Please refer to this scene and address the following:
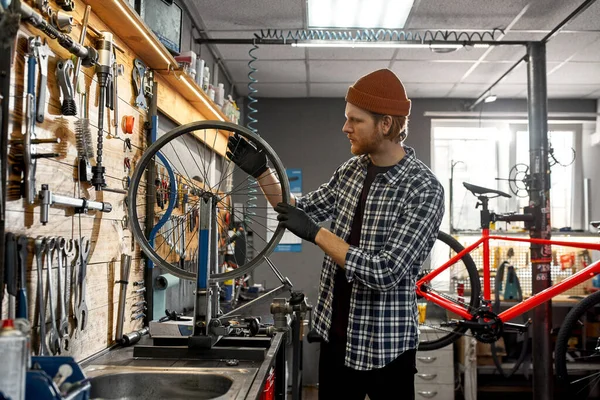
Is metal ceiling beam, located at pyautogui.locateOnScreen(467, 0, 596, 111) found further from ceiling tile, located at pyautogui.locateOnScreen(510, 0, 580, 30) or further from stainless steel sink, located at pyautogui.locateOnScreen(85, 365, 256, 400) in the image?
stainless steel sink, located at pyautogui.locateOnScreen(85, 365, 256, 400)

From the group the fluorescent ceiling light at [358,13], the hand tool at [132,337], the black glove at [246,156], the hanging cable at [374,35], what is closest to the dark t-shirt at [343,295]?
the black glove at [246,156]

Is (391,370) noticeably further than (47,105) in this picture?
Yes

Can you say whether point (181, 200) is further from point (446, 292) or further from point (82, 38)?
point (446, 292)

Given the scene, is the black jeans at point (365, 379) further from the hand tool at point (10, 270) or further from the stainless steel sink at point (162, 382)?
the hand tool at point (10, 270)

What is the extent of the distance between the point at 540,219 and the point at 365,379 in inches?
107

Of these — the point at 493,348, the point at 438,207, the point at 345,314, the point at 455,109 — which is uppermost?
the point at 455,109

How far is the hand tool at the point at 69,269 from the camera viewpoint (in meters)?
1.43

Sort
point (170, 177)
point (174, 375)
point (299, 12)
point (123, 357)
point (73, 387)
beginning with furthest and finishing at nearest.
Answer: point (299, 12) → point (170, 177) → point (123, 357) → point (174, 375) → point (73, 387)

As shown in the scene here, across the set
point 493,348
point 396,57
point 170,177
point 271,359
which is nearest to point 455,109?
point 396,57

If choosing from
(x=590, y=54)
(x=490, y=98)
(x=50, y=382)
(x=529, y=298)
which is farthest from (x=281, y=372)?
(x=490, y=98)

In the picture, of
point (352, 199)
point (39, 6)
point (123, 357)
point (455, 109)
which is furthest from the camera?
point (455, 109)

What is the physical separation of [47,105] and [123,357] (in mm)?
802

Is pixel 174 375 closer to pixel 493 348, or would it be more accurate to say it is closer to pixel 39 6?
pixel 39 6

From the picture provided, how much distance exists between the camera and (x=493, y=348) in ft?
14.8
